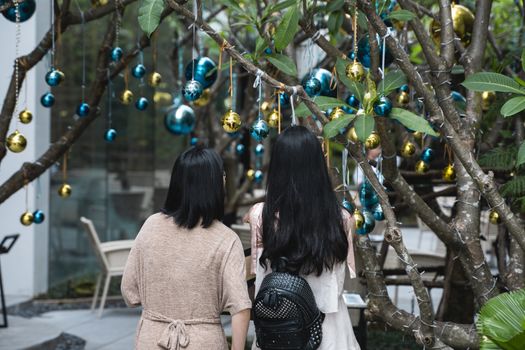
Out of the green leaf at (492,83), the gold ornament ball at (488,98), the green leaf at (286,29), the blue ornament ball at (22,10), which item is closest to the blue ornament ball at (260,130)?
the green leaf at (286,29)

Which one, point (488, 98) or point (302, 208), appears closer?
point (302, 208)

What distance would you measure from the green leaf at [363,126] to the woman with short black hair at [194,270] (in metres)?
0.65

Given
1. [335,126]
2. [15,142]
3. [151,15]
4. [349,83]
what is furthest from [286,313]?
[15,142]

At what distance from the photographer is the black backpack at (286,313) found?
3408 millimetres

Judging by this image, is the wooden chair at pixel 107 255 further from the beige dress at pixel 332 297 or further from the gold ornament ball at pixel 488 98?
the beige dress at pixel 332 297

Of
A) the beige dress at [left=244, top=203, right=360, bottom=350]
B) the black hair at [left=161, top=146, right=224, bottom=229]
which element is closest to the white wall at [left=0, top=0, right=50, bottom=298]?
the black hair at [left=161, top=146, right=224, bottom=229]

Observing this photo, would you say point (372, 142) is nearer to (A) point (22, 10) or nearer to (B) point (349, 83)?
(B) point (349, 83)

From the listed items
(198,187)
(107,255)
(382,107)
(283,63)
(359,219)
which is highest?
(283,63)

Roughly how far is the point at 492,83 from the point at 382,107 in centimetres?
55

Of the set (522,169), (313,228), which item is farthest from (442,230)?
(313,228)

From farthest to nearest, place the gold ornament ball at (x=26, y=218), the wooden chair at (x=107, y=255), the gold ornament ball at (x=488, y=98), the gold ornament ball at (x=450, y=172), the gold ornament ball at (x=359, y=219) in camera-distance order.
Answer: the wooden chair at (x=107, y=255)
the gold ornament ball at (x=26, y=218)
the gold ornament ball at (x=488, y=98)
the gold ornament ball at (x=450, y=172)
the gold ornament ball at (x=359, y=219)

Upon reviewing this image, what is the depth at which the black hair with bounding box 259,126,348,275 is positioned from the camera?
3486 millimetres

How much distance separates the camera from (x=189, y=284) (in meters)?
3.59

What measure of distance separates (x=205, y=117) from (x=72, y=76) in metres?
2.22
